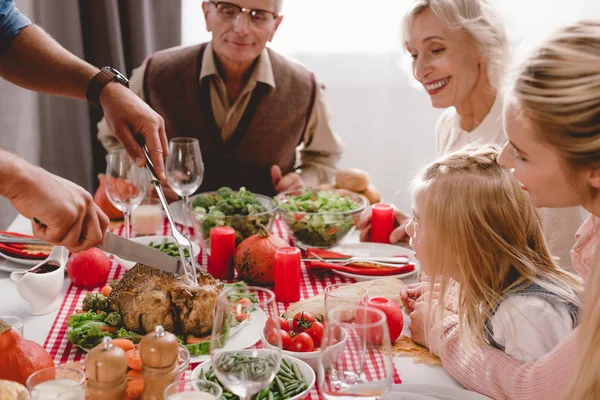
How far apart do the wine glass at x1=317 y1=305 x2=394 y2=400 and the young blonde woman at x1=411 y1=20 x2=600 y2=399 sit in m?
0.32

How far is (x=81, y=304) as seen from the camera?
153 cm

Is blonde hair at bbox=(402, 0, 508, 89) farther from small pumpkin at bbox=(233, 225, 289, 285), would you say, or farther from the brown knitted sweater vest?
small pumpkin at bbox=(233, 225, 289, 285)

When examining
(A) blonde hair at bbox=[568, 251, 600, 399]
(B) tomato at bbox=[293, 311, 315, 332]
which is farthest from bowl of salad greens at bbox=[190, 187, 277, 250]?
(A) blonde hair at bbox=[568, 251, 600, 399]

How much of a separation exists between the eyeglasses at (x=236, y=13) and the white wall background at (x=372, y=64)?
35.2 inches

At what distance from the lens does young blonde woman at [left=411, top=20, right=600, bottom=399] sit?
1010 mm

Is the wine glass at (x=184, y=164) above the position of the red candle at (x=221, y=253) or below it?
above

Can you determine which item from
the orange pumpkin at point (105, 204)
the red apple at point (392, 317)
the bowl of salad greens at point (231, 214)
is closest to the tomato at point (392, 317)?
the red apple at point (392, 317)

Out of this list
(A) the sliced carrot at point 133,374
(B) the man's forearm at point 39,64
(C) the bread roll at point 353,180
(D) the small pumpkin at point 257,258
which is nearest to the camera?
(A) the sliced carrot at point 133,374

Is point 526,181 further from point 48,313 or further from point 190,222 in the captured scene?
point 190,222

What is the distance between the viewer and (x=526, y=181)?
112cm

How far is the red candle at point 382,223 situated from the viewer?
77.4 inches

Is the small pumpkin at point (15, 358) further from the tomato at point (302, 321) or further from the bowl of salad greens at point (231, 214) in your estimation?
the bowl of salad greens at point (231, 214)

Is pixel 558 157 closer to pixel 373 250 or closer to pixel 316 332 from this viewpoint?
pixel 316 332

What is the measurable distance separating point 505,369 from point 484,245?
0.83 feet
